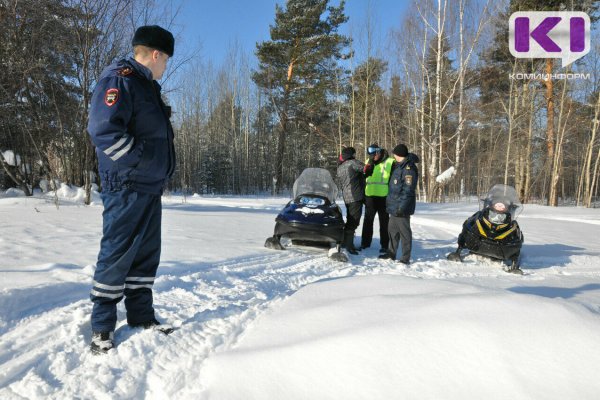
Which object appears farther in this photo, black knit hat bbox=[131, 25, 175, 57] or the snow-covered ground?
black knit hat bbox=[131, 25, 175, 57]

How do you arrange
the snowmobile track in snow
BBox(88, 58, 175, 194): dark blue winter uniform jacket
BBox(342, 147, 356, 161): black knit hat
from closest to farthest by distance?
1. the snowmobile track in snow
2. BBox(88, 58, 175, 194): dark blue winter uniform jacket
3. BBox(342, 147, 356, 161): black knit hat

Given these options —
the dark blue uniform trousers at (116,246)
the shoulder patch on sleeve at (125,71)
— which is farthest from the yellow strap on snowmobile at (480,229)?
the shoulder patch on sleeve at (125,71)

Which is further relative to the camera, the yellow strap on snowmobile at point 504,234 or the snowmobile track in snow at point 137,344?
the yellow strap on snowmobile at point 504,234

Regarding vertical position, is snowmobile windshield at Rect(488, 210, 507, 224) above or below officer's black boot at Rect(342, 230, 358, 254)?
above

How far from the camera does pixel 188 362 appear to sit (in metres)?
1.91

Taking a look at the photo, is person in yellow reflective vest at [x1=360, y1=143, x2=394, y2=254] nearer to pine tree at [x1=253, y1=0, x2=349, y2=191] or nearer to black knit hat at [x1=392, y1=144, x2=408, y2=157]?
black knit hat at [x1=392, y1=144, x2=408, y2=157]

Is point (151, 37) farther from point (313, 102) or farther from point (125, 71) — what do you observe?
point (313, 102)

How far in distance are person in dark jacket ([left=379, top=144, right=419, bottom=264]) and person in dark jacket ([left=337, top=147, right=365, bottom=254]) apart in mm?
674

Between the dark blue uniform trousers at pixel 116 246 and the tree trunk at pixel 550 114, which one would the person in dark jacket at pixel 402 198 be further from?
the tree trunk at pixel 550 114

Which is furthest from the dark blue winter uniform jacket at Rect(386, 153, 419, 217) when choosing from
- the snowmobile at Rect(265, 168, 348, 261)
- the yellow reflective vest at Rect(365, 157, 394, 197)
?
the snowmobile at Rect(265, 168, 348, 261)

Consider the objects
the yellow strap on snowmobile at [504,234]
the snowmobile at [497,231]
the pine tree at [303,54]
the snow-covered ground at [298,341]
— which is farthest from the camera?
the pine tree at [303,54]

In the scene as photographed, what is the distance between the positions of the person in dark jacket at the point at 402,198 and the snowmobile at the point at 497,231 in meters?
0.93

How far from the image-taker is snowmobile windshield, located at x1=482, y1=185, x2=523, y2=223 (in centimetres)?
541

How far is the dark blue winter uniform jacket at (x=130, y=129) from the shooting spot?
6.25ft
